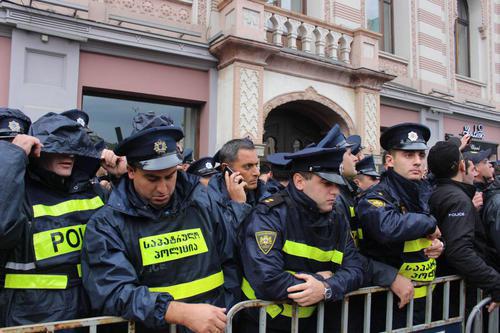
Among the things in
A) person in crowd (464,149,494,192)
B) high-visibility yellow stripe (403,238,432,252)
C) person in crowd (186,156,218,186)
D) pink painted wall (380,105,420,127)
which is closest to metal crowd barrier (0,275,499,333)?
high-visibility yellow stripe (403,238,432,252)

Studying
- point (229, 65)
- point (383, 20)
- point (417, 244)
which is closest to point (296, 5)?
point (383, 20)

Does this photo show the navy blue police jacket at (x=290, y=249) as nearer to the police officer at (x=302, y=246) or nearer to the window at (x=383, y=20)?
the police officer at (x=302, y=246)

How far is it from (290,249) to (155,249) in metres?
0.70

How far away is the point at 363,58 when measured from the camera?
29.2ft

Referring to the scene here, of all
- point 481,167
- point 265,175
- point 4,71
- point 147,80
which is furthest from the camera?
point 147,80

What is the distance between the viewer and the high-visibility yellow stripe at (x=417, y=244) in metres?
2.54

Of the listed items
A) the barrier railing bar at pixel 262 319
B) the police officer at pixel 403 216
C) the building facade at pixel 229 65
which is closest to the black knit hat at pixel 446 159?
the police officer at pixel 403 216

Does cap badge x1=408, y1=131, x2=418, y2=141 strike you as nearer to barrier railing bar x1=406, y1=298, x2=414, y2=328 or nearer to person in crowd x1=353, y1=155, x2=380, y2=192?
barrier railing bar x1=406, y1=298, x2=414, y2=328

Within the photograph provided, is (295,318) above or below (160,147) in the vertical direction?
below

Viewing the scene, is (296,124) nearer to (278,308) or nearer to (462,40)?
(462,40)

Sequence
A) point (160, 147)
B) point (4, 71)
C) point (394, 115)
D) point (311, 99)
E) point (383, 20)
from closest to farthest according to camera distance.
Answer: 1. point (160, 147)
2. point (4, 71)
3. point (311, 99)
4. point (394, 115)
5. point (383, 20)

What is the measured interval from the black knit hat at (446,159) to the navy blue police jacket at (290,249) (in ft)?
3.49

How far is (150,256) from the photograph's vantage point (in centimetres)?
189

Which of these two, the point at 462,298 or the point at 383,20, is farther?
the point at 383,20
